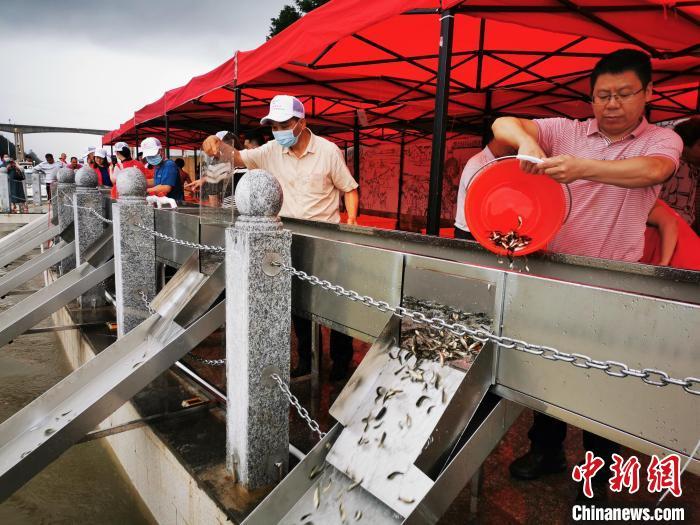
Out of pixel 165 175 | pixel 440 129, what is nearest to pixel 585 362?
pixel 440 129

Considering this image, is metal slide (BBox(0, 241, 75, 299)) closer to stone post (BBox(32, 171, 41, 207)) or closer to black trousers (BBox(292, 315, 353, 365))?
black trousers (BBox(292, 315, 353, 365))

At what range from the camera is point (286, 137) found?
3666 millimetres

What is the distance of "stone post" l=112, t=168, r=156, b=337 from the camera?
4.32 m

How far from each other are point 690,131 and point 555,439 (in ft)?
7.99

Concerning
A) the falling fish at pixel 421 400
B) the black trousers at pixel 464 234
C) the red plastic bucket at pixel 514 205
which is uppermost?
the red plastic bucket at pixel 514 205

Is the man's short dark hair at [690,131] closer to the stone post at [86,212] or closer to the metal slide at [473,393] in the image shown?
the metal slide at [473,393]

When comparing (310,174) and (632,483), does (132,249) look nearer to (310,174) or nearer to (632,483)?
(310,174)

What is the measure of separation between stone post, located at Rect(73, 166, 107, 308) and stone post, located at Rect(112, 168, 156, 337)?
2009 millimetres

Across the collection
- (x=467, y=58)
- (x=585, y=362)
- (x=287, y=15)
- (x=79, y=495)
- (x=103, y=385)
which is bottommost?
(x=79, y=495)

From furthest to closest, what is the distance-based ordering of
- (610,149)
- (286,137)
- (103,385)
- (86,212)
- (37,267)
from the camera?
1. (37,267)
2. (86,212)
3. (286,137)
4. (103,385)
5. (610,149)

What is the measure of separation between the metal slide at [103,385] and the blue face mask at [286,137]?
127 centimetres

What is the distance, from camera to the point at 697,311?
4.00ft

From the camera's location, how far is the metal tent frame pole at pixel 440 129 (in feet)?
10.2

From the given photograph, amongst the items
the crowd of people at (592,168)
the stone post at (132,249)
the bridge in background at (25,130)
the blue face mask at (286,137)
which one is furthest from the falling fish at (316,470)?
the bridge in background at (25,130)
